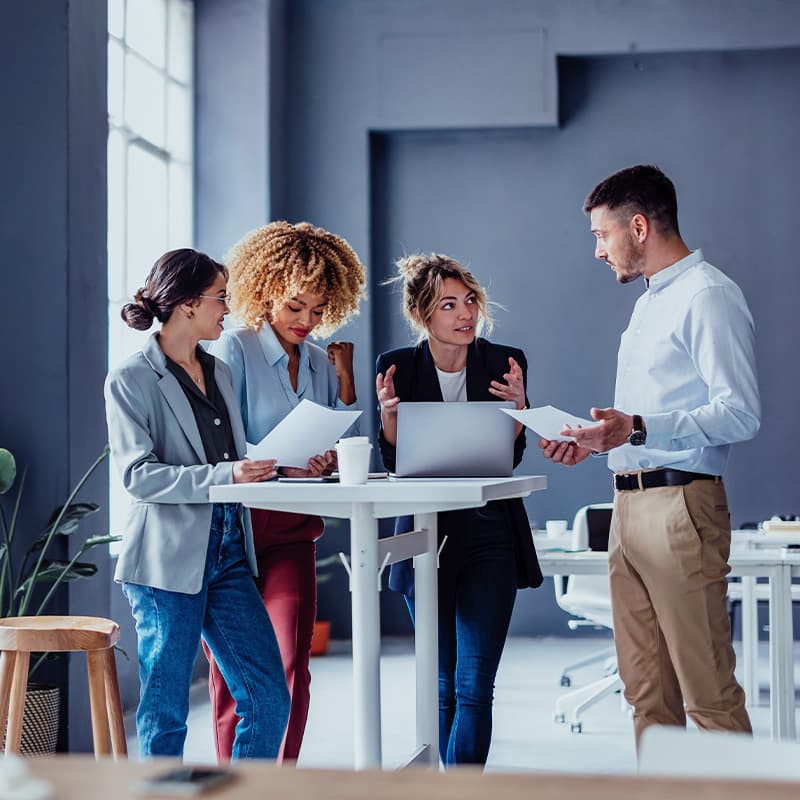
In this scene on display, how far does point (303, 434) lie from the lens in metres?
2.36

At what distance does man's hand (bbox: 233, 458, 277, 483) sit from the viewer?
2.35 m

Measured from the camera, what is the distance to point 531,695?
525cm

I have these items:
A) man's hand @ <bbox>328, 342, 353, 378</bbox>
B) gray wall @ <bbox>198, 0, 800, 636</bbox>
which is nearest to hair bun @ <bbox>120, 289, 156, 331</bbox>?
man's hand @ <bbox>328, 342, 353, 378</bbox>

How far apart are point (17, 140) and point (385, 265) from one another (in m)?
3.54

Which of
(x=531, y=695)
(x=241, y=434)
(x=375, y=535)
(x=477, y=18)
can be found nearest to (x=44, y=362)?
(x=241, y=434)

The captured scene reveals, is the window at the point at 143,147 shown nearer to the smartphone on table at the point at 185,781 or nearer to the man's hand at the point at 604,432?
the man's hand at the point at 604,432

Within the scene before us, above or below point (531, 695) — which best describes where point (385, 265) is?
above

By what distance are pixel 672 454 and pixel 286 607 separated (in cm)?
102

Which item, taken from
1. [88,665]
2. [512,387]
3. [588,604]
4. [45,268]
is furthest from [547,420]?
[588,604]

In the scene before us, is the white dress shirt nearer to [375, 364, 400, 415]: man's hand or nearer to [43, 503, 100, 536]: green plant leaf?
[375, 364, 400, 415]: man's hand

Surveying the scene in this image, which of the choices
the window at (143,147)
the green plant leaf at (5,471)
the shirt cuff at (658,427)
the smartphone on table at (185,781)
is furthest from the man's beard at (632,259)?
the window at (143,147)

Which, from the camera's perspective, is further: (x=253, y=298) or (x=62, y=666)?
(x=62, y=666)

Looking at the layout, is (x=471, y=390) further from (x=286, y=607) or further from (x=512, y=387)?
(x=286, y=607)

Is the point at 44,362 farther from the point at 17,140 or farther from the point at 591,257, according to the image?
the point at 591,257
